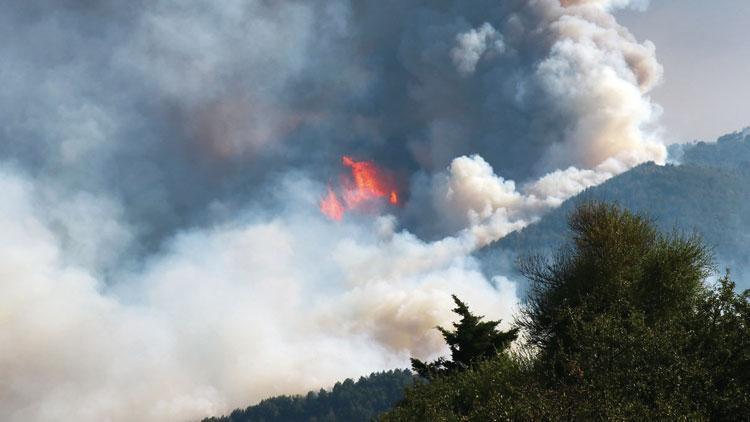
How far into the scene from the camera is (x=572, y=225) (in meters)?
70.6

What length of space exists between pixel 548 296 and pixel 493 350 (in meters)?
12.1

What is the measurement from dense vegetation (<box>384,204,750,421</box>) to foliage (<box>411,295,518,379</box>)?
20.6 ft

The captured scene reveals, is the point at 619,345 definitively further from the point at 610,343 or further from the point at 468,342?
the point at 468,342

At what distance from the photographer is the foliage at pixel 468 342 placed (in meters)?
75.2

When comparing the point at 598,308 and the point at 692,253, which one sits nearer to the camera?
the point at 598,308

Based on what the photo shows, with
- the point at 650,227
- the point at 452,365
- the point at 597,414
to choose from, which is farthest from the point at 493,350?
the point at 597,414

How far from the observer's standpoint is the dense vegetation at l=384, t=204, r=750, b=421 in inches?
1271

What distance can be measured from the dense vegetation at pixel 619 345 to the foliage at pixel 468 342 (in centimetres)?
627

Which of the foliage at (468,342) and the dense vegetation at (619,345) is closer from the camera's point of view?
the dense vegetation at (619,345)

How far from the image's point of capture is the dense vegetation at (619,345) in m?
32.3

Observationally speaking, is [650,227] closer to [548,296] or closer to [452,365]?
[548,296]

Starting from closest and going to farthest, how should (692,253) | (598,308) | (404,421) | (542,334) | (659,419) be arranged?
(659,419) < (404,421) < (598,308) < (692,253) < (542,334)

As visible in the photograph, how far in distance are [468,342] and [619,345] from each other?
38769 mm

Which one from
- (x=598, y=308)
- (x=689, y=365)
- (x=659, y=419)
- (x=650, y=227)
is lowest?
(x=659, y=419)
